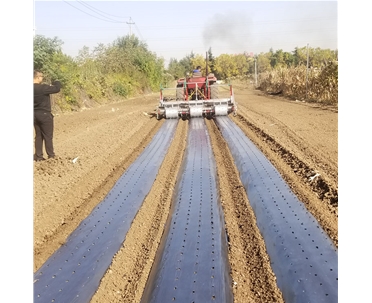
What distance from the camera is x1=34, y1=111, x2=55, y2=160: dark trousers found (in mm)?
6051

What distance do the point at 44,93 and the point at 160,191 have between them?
2337 millimetres

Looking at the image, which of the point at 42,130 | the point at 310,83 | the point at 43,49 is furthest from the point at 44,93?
the point at 310,83

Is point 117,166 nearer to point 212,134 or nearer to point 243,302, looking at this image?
point 212,134

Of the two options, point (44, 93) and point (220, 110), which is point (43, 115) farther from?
point (220, 110)

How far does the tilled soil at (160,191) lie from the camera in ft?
10.4

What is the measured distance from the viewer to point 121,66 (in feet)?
84.6

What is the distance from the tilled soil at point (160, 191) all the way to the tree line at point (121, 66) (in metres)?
4.18

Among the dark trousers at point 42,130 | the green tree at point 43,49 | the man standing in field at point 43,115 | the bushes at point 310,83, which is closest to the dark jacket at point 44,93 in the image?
the man standing in field at point 43,115

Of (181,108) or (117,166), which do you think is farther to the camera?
(181,108)

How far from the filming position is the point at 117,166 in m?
6.62

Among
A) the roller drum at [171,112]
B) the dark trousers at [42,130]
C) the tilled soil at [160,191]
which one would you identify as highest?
the roller drum at [171,112]

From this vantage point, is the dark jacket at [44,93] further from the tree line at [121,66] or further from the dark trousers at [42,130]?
the tree line at [121,66]

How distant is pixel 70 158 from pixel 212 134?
399 cm
